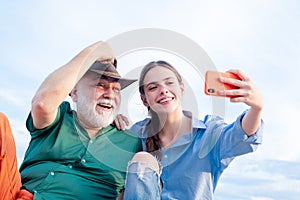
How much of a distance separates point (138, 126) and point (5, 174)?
79 centimetres

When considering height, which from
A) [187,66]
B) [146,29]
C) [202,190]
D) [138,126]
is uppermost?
[146,29]

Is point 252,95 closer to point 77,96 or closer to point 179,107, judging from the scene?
point 179,107

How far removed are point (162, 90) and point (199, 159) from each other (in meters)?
0.39

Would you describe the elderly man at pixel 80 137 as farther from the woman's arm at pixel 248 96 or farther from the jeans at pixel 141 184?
the woman's arm at pixel 248 96

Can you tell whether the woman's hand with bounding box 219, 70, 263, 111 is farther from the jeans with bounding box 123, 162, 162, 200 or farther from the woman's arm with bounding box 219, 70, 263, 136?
the jeans with bounding box 123, 162, 162, 200

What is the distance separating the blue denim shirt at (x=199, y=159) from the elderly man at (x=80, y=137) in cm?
22

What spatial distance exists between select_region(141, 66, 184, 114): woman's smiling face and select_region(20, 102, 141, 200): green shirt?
0.22 meters

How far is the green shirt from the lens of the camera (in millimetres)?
2023

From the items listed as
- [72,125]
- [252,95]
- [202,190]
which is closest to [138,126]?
[72,125]

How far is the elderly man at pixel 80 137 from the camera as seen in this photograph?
2.01m

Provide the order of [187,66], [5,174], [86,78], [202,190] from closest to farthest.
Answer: [5,174], [202,190], [187,66], [86,78]

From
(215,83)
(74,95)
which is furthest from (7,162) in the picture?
(215,83)

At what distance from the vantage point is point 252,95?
1.76 meters

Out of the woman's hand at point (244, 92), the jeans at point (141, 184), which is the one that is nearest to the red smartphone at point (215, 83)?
the woman's hand at point (244, 92)
